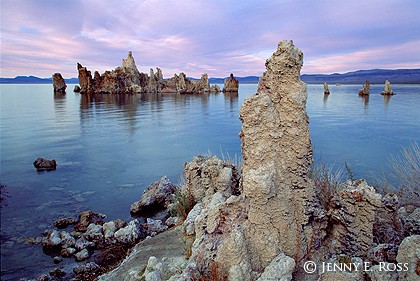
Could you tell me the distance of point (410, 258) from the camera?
2.90 metres

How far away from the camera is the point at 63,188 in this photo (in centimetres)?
1115

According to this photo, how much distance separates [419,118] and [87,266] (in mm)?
30036

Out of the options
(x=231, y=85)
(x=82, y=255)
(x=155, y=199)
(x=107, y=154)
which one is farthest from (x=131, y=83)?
(x=82, y=255)

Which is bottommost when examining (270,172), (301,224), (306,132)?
(301,224)

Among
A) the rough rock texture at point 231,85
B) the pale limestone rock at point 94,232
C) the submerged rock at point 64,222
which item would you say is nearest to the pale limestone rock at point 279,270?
the pale limestone rock at point 94,232

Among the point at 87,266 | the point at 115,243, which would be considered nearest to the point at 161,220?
the point at 115,243

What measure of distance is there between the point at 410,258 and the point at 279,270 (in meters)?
1.19

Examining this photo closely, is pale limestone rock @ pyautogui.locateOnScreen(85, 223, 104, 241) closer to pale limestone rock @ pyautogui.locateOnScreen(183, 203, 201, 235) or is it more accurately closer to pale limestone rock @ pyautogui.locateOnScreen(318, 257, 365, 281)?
pale limestone rock @ pyautogui.locateOnScreen(183, 203, 201, 235)

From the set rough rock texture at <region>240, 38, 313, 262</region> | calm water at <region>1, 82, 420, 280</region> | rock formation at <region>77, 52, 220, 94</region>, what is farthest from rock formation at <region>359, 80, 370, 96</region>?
rough rock texture at <region>240, 38, 313, 262</region>

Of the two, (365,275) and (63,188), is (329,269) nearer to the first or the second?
(365,275)

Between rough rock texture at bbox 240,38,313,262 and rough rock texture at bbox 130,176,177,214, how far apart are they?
19.1 feet

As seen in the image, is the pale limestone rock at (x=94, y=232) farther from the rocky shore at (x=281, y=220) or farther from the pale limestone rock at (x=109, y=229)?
the rocky shore at (x=281, y=220)

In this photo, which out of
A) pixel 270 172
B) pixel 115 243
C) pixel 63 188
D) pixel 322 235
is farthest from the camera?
pixel 63 188

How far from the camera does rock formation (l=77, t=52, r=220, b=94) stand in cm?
7450
